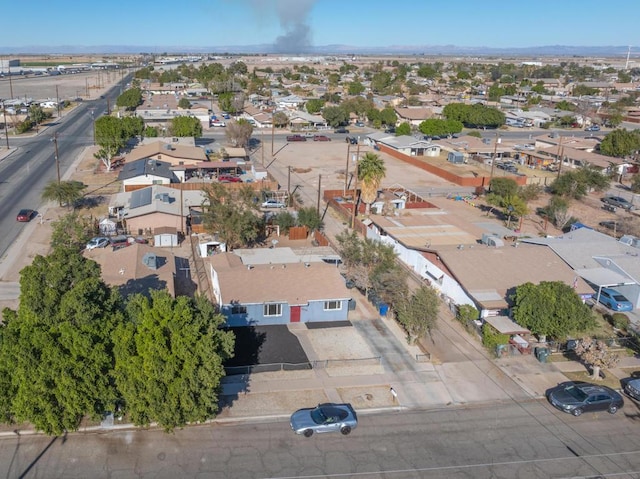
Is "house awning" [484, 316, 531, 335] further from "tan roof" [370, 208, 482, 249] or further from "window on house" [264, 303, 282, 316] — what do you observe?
"window on house" [264, 303, 282, 316]

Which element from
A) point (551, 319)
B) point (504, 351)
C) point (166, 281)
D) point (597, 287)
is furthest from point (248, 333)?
point (597, 287)

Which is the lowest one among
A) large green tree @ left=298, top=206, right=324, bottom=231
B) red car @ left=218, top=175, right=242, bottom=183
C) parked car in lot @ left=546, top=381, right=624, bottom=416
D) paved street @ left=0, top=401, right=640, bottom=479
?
paved street @ left=0, top=401, right=640, bottom=479

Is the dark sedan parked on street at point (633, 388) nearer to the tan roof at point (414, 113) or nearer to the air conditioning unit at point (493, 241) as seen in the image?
the air conditioning unit at point (493, 241)

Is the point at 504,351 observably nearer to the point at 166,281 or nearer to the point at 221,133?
the point at 166,281

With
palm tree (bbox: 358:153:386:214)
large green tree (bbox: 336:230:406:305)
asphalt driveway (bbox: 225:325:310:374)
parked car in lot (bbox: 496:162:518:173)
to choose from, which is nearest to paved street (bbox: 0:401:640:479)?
asphalt driveway (bbox: 225:325:310:374)

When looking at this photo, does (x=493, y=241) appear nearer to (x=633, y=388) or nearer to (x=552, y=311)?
(x=552, y=311)

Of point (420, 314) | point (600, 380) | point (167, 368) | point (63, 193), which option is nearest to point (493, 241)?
point (420, 314)
